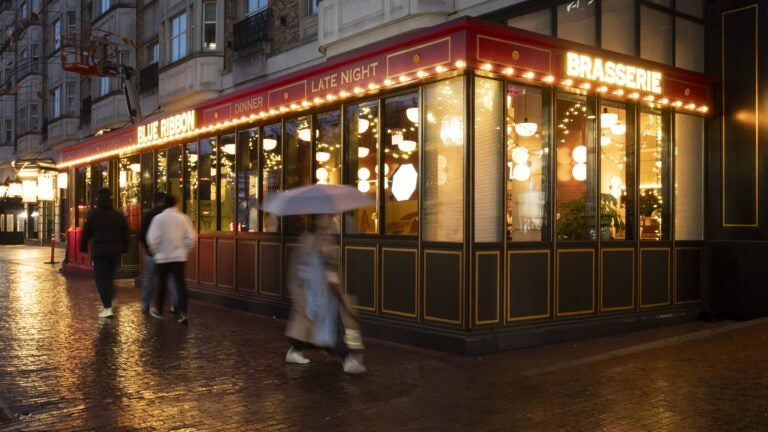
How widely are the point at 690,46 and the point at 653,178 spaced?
7.40ft

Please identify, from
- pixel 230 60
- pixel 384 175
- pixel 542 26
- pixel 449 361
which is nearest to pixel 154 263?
pixel 384 175

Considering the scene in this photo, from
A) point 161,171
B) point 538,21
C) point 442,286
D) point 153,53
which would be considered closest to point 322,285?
point 442,286

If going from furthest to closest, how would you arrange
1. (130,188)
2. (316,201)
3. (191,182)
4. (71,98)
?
(71,98), (130,188), (191,182), (316,201)

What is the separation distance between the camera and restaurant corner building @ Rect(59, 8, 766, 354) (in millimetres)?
8781

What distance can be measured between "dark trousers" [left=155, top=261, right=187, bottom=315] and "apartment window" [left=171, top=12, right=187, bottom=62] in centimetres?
1225

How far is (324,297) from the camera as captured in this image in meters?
7.32

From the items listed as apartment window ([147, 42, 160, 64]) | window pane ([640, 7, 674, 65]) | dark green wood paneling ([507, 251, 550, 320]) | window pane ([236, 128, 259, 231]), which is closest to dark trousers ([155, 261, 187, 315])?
window pane ([236, 128, 259, 231])

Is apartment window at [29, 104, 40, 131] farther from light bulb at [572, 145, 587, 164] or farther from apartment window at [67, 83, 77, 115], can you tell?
light bulb at [572, 145, 587, 164]

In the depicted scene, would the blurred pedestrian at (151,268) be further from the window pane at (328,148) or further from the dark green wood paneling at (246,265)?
the window pane at (328,148)

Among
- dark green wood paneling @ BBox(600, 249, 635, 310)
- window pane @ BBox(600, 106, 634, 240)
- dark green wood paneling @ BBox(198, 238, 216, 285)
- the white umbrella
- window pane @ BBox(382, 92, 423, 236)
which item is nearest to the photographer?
the white umbrella

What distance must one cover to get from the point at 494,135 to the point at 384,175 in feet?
5.57

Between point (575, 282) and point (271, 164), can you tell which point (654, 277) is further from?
point (271, 164)

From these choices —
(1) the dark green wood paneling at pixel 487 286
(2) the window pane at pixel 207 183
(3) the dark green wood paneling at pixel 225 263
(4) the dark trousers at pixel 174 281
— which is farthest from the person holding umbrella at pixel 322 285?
(2) the window pane at pixel 207 183

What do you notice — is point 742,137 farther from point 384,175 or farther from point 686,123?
point 384,175
